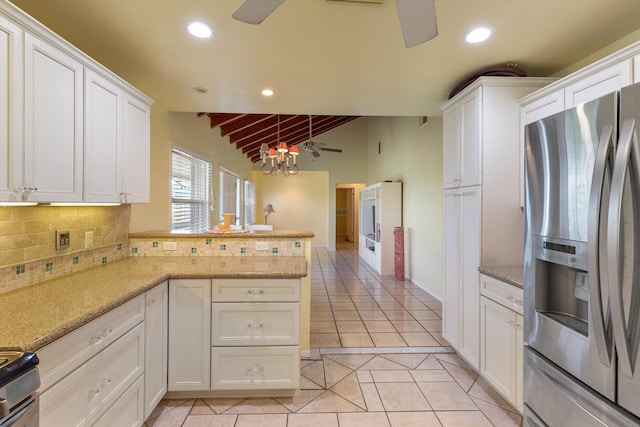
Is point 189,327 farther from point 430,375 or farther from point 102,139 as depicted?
point 430,375

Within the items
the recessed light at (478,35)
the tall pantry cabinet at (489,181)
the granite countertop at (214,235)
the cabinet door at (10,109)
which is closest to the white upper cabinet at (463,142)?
the tall pantry cabinet at (489,181)

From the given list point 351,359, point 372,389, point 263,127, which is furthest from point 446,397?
point 263,127

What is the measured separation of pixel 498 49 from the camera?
202cm

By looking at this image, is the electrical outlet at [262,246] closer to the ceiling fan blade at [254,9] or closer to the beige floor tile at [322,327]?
the beige floor tile at [322,327]

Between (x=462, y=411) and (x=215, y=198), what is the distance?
14.8 ft

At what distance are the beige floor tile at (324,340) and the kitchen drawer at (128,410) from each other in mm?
1517

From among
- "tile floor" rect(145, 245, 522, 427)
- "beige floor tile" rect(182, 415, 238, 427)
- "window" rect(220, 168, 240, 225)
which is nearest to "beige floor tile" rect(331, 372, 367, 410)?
"tile floor" rect(145, 245, 522, 427)

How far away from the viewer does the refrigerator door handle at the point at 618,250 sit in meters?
0.99

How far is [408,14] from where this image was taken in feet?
3.87

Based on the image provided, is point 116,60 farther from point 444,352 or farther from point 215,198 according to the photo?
point 444,352

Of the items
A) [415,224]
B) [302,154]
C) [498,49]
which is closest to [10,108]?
[498,49]

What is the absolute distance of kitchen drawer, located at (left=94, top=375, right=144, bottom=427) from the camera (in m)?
1.40

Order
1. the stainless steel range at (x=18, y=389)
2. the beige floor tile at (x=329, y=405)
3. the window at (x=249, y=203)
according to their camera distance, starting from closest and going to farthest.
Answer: the stainless steel range at (x=18, y=389) → the beige floor tile at (x=329, y=405) → the window at (x=249, y=203)

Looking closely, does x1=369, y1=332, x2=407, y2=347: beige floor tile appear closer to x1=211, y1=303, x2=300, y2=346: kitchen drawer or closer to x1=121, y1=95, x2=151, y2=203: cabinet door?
x1=211, y1=303, x2=300, y2=346: kitchen drawer
